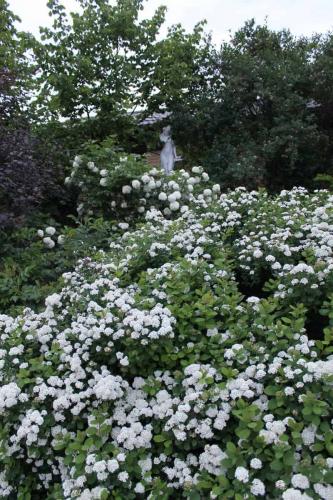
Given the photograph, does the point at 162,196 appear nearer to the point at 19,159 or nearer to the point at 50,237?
the point at 50,237

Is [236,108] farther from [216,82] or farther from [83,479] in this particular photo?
[83,479]

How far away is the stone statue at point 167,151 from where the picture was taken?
31.0ft

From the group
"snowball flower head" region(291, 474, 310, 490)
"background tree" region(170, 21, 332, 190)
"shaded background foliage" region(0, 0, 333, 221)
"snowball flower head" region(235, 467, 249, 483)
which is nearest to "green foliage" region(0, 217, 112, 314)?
"snowball flower head" region(235, 467, 249, 483)

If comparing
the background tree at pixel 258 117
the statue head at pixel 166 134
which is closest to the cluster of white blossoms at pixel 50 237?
the background tree at pixel 258 117

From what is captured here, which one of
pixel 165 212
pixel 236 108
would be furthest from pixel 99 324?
pixel 236 108

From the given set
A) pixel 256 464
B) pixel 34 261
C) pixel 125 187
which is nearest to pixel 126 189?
pixel 125 187

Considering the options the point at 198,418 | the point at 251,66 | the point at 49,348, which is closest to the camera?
the point at 198,418

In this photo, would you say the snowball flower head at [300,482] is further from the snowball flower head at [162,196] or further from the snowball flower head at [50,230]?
the snowball flower head at [162,196]

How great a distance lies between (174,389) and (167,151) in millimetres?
7755

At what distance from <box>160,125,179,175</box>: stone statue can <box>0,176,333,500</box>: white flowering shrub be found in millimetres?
6573

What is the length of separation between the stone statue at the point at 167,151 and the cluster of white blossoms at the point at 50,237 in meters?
4.51

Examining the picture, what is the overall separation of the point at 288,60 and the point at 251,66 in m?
0.81

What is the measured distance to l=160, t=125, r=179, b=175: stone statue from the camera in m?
9.45

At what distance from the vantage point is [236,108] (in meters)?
9.05
